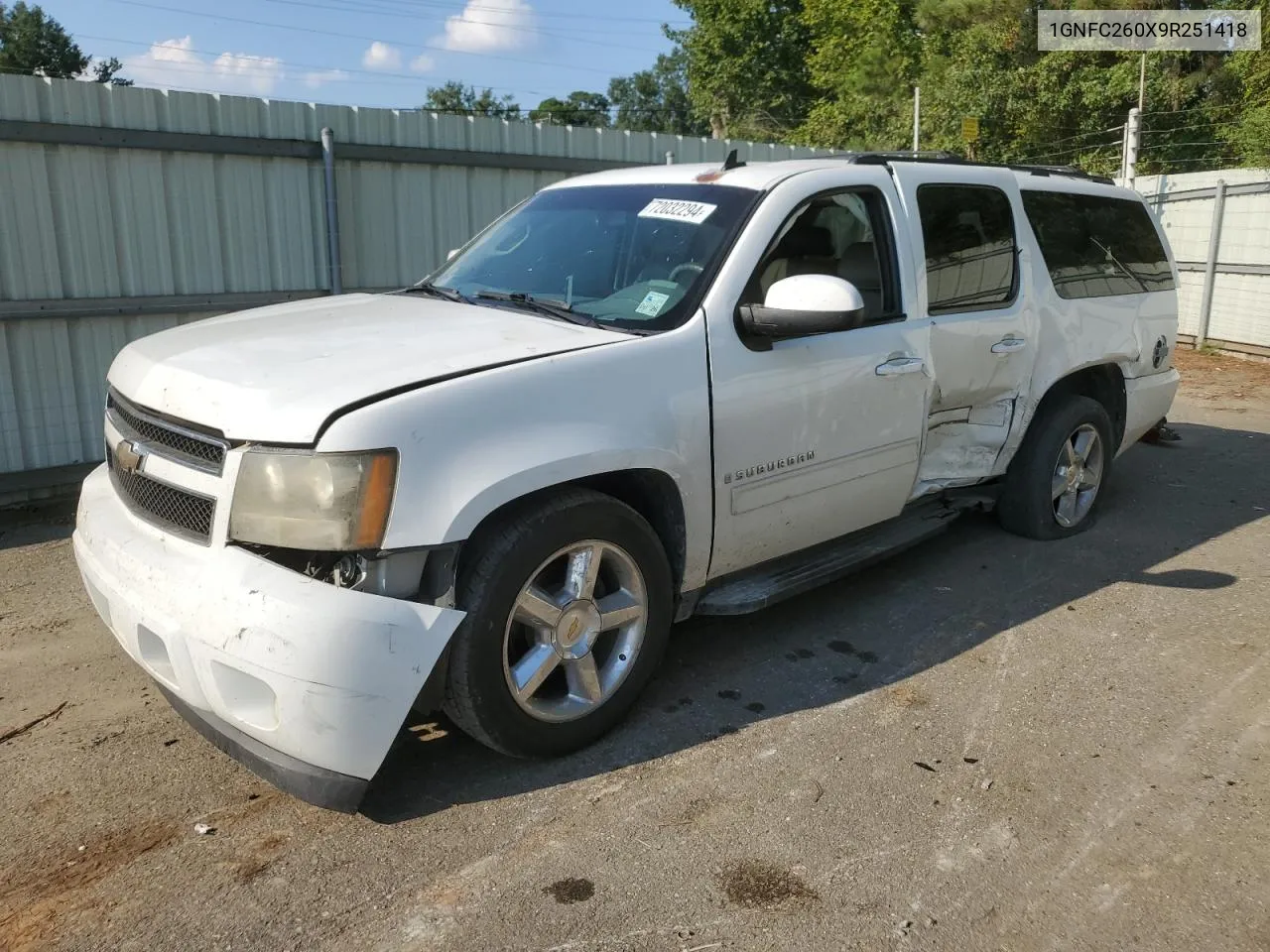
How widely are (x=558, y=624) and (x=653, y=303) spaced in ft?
3.84

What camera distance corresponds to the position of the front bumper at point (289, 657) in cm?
266

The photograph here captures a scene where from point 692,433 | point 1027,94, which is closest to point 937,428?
point 692,433

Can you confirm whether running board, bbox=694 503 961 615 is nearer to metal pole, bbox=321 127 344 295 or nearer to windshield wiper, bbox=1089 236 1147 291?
windshield wiper, bbox=1089 236 1147 291

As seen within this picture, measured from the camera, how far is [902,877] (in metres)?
2.76

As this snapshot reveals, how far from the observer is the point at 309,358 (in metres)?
3.07

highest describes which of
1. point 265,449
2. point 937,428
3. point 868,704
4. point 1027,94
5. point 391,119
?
point 1027,94

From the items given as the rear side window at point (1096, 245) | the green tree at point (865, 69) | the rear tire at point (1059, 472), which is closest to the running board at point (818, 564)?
the rear tire at point (1059, 472)

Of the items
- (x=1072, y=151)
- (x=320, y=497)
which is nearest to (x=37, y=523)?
(x=320, y=497)

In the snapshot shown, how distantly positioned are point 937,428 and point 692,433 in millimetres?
1695

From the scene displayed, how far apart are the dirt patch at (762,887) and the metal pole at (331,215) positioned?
5.76m

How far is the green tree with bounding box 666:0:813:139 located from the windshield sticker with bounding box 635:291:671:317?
46.1 meters

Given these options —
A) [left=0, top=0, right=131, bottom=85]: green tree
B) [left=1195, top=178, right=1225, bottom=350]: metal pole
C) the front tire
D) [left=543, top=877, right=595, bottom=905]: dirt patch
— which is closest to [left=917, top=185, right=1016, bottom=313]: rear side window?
the front tire

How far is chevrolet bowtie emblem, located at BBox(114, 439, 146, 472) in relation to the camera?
3.13 meters

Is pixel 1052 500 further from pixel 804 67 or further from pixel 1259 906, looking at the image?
pixel 804 67
